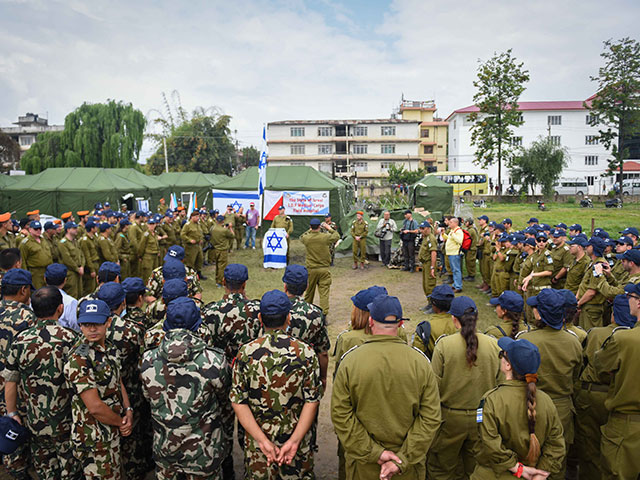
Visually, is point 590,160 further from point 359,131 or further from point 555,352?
point 555,352

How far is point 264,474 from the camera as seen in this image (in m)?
2.84

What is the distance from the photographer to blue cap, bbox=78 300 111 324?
2959 mm

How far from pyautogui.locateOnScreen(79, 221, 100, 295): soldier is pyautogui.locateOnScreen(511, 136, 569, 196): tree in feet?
113

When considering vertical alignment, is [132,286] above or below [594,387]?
above

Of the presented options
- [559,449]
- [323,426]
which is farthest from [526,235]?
[559,449]

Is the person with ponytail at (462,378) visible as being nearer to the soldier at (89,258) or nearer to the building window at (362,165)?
the soldier at (89,258)

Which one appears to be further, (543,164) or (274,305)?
(543,164)

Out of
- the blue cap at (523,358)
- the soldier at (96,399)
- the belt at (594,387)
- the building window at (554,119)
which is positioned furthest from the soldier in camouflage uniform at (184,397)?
the building window at (554,119)

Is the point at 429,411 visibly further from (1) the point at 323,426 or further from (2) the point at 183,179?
(2) the point at 183,179

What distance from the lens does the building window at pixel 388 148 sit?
2114 inches

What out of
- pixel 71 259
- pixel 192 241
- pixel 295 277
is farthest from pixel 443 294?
pixel 192 241

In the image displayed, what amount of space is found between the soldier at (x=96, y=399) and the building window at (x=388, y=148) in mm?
53163

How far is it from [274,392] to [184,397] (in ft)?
1.93

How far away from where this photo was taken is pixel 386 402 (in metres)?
2.57
